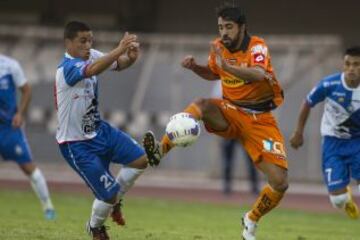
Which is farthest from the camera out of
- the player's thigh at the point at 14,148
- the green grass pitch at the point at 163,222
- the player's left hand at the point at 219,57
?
the player's thigh at the point at 14,148

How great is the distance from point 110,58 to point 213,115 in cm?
145

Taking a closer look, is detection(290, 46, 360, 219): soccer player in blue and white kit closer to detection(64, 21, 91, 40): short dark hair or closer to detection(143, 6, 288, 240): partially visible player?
detection(143, 6, 288, 240): partially visible player

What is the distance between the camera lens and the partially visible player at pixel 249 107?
1052 cm

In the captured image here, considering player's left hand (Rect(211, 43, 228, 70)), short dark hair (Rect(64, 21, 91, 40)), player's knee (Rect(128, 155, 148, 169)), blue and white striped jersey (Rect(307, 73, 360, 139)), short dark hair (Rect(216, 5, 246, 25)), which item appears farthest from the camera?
blue and white striped jersey (Rect(307, 73, 360, 139))

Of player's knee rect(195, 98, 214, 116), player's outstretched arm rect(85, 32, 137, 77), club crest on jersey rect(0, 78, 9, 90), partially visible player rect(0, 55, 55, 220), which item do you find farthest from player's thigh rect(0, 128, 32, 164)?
player's outstretched arm rect(85, 32, 137, 77)

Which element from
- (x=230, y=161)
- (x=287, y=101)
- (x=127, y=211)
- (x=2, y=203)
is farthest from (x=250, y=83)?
(x=287, y=101)

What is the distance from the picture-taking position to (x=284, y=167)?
10.7 m

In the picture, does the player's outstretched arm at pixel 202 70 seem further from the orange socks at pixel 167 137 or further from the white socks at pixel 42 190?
the white socks at pixel 42 190

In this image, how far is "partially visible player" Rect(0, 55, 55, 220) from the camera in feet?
46.3

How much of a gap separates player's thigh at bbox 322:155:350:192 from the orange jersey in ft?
6.10

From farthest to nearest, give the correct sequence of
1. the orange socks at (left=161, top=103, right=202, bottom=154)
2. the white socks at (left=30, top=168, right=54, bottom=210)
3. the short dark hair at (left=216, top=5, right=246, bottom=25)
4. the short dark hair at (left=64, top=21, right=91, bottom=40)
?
the white socks at (left=30, top=168, right=54, bottom=210) < the short dark hair at (left=64, top=21, right=91, bottom=40) < the short dark hair at (left=216, top=5, right=246, bottom=25) < the orange socks at (left=161, top=103, right=202, bottom=154)

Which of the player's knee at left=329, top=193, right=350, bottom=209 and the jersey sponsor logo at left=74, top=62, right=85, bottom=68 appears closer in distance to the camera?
the jersey sponsor logo at left=74, top=62, right=85, bottom=68

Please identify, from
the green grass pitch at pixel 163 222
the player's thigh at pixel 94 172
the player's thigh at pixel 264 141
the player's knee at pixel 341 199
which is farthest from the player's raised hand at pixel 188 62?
the player's knee at pixel 341 199

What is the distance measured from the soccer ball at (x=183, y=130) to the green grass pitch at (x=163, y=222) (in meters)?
1.56
